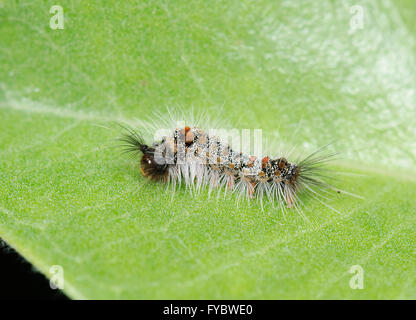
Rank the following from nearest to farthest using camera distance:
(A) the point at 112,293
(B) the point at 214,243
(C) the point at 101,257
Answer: (A) the point at 112,293, (C) the point at 101,257, (B) the point at 214,243

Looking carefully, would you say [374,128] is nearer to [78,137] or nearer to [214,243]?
[214,243]

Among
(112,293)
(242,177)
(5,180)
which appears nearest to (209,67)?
(242,177)

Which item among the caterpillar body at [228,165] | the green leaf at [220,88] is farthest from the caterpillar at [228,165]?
the green leaf at [220,88]

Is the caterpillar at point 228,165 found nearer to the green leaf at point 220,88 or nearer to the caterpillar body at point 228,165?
the caterpillar body at point 228,165

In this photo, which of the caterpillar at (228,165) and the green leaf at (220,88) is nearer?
the green leaf at (220,88)

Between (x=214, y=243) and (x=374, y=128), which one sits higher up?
(x=374, y=128)

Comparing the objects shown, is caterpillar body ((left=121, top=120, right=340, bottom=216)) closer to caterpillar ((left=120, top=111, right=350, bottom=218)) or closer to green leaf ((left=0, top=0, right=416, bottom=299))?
caterpillar ((left=120, top=111, right=350, bottom=218))

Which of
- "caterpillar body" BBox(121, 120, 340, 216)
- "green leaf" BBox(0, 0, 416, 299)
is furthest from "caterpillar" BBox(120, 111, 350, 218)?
"green leaf" BBox(0, 0, 416, 299)

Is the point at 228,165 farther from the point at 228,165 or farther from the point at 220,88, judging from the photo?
the point at 220,88
